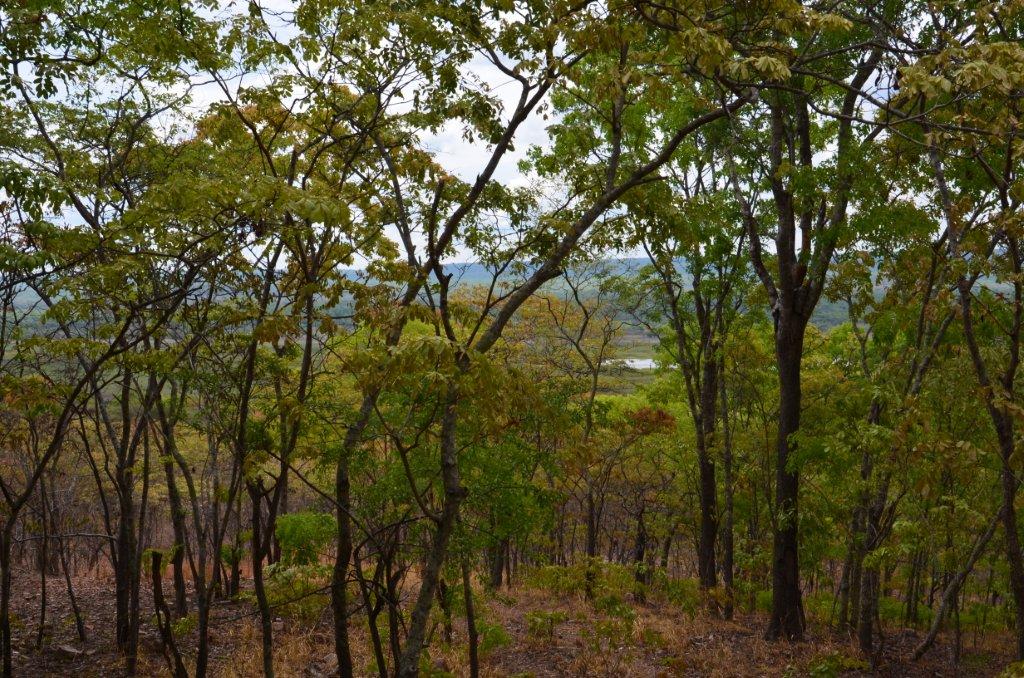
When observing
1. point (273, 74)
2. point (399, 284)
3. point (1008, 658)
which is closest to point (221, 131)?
point (273, 74)

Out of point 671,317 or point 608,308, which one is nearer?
point 671,317

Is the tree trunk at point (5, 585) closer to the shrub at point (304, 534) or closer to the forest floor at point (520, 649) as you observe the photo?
the forest floor at point (520, 649)

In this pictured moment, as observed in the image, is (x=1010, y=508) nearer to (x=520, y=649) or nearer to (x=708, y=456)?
(x=520, y=649)

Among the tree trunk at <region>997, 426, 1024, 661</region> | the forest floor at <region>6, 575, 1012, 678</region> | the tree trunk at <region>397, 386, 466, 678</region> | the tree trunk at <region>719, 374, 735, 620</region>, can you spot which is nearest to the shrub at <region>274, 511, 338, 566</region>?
the forest floor at <region>6, 575, 1012, 678</region>

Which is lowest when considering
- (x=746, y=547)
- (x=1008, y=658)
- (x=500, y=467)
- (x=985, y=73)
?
(x=1008, y=658)

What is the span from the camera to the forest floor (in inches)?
358

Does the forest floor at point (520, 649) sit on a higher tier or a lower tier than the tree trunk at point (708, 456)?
lower

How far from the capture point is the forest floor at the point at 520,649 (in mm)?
9094

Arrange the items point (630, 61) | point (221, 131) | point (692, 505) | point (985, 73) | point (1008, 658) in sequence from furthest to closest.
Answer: point (692, 505) < point (1008, 658) < point (221, 131) < point (630, 61) < point (985, 73)

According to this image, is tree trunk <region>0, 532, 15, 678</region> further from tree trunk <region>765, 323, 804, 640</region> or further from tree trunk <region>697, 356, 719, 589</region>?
tree trunk <region>697, 356, 719, 589</region>

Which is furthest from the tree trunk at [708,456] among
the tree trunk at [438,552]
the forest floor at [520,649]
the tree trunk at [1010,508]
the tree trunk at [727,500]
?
the tree trunk at [438,552]

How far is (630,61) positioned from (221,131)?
12.2 ft

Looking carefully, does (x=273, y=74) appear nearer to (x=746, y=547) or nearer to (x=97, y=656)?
(x=97, y=656)

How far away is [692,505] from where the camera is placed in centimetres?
2009
